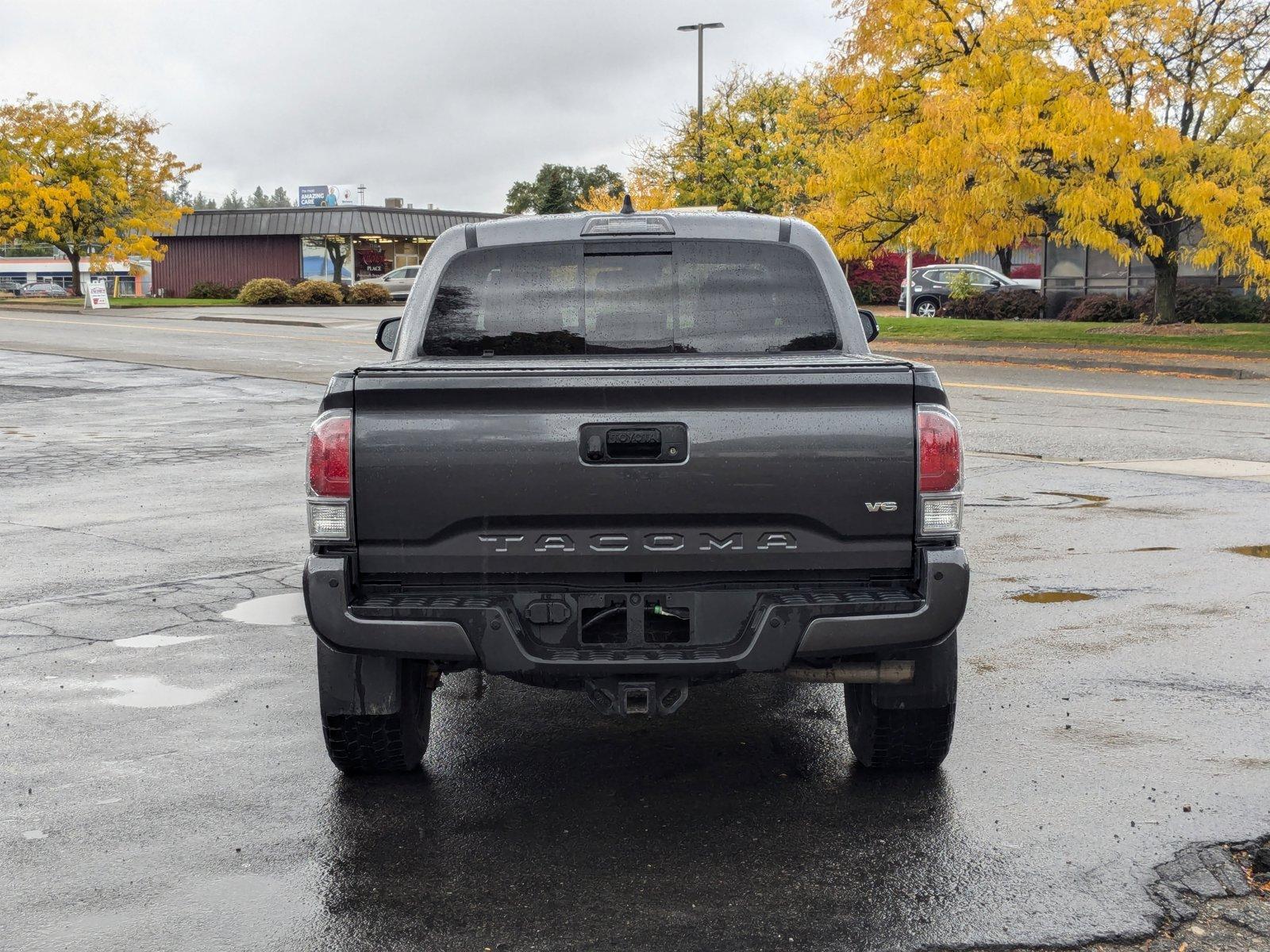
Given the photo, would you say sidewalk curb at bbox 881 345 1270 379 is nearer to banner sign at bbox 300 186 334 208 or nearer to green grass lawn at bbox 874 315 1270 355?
green grass lawn at bbox 874 315 1270 355

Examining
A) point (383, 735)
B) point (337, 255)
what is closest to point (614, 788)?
point (383, 735)

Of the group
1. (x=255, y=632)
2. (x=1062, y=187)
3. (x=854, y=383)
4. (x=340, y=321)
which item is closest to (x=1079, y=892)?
(x=854, y=383)

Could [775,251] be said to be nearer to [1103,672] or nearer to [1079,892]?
[1103,672]

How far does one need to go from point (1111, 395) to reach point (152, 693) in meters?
15.9

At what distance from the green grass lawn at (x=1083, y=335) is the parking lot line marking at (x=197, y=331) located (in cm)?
1205

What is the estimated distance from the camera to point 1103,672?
6328mm

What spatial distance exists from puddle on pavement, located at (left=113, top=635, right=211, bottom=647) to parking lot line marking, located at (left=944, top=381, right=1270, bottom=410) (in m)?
14.4

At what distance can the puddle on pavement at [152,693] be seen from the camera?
237 inches

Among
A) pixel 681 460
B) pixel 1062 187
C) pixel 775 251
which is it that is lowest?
pixel 681 460

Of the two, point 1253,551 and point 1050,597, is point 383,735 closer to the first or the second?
point 1050,597

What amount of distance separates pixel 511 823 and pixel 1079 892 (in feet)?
5.66

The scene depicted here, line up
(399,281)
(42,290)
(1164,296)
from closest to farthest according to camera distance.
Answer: (1164,296), (399,281), (42,290)

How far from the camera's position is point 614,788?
16.3 ft

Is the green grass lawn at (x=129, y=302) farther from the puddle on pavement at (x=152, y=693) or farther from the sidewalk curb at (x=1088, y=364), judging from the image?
the puddle on pavement at (x=152, y=693)
